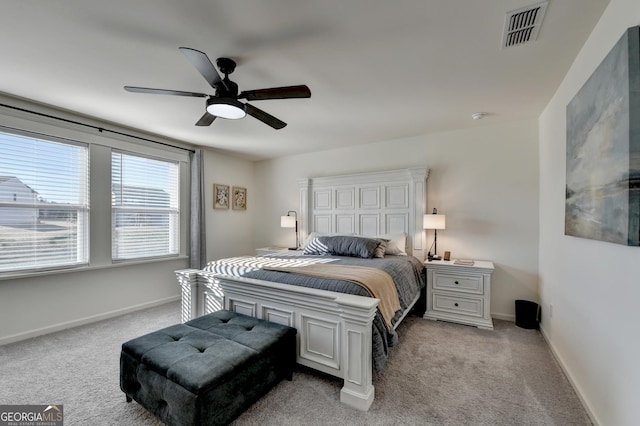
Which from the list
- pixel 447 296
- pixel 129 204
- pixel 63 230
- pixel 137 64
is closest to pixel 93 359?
pixel 63 230

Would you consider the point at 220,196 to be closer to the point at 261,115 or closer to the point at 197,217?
the point at 197,217

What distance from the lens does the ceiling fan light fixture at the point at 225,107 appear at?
1.96 m

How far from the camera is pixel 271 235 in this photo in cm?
544

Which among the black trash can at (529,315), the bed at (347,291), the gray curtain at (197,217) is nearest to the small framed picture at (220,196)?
the gray curtain at (197,217)

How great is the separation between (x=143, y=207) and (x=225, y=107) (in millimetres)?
2712

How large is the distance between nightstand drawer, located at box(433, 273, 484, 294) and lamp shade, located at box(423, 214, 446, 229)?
61 cm

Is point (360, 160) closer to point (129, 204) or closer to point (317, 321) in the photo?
point (317, 321)

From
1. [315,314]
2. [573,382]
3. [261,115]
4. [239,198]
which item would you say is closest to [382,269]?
[315,314]

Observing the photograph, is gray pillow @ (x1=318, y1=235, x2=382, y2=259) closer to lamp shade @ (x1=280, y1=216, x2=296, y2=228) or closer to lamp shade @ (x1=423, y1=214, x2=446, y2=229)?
lamp shade @ (x1=423, y1=214, x2=446, y2=229)

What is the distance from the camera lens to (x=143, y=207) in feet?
12.8

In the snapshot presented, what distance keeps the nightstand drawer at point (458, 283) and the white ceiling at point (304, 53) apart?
1.94 m

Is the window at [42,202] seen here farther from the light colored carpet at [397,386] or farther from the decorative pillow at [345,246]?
the decorative pillow at [345,246]

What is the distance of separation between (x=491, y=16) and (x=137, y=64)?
252 cm

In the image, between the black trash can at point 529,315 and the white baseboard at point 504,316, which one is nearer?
the black trash can at point 529,315
